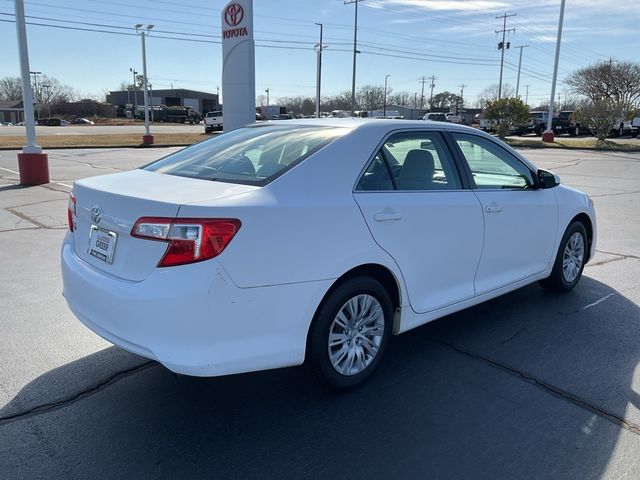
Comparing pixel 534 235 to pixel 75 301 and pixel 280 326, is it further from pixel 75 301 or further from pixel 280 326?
pixel 75 301

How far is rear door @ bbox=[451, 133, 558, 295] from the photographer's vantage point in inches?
166

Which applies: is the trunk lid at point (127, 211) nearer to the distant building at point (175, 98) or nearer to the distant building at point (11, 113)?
the distant building at point (175, 98)

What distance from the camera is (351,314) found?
11.0 ft

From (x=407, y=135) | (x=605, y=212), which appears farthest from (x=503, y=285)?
(x=605, y=212)

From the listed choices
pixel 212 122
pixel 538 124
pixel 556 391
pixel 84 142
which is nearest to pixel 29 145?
pixel 556 391

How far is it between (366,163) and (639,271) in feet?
14.5

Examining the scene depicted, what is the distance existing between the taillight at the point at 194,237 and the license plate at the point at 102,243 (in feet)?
1.43

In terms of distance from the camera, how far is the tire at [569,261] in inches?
205

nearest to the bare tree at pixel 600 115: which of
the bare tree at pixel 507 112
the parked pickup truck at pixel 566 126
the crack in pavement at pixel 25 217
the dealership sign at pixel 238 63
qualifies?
the bare tree at pixel 507 112

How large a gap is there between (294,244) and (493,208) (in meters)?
1.96

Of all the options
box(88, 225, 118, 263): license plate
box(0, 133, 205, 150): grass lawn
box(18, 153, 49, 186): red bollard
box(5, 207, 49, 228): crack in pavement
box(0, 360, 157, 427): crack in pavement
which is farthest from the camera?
box(0, 133, 205, 150): grass lawn

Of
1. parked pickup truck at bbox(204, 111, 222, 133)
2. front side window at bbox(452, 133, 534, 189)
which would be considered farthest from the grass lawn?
front side window at bbox(452, 133, 534, 189)

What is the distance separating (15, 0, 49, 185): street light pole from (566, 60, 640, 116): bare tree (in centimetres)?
6794

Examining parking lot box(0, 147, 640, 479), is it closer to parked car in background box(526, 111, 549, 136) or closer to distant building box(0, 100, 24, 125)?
parked car in background box(526, 111, 549, 136)
